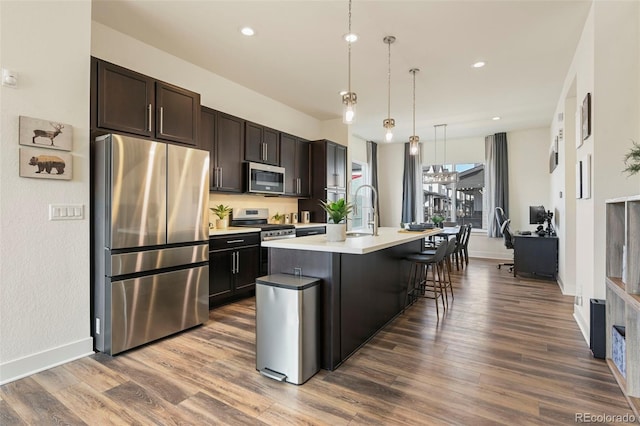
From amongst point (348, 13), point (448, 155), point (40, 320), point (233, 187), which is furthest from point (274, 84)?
point (448, 155)

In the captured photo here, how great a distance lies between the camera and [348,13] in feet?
9.93

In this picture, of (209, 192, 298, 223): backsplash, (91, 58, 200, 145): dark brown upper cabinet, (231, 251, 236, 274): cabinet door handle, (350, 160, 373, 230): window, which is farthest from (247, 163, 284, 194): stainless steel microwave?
(350, 160, 373, 230): window

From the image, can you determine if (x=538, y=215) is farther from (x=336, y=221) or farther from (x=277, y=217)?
(x=336, y=221)

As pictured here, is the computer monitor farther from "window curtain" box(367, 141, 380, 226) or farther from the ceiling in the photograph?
"window curtain" box(367, 141, 380, 226)

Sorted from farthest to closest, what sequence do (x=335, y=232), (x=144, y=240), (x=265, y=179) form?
(x=265, y=179), (x=144, y=240), (x=335, y=232)

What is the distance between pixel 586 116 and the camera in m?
3.02

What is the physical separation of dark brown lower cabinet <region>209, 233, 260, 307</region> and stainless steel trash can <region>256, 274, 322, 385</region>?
1607mm

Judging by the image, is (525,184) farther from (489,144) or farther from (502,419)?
(502,419)

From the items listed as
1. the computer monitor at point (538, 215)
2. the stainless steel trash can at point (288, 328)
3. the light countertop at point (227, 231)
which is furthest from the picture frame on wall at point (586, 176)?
the light countertop at point (227, 231)

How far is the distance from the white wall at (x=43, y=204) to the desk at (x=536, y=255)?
619 centimetres

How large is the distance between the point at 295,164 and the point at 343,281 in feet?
11.4

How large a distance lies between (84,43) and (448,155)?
25.4 feet

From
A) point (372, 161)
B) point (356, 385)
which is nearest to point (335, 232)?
point (356, 385)

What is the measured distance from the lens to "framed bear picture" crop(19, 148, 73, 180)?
232 cm
